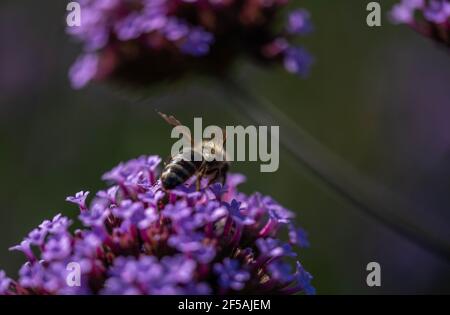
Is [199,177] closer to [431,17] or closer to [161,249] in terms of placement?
[161,249]

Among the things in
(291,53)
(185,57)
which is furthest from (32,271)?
(291,53)

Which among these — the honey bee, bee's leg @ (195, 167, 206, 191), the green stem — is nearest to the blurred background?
the green stem

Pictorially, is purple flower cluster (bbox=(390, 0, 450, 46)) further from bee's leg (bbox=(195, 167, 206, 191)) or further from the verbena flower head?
bee's leg (bbox=(195, 167, 206, 191))

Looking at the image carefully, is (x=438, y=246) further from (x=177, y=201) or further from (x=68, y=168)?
(x=68, y=168)

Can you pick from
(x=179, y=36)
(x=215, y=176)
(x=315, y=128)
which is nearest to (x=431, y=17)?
(x=179, y=36)

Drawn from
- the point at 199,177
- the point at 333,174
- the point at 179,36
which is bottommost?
the point at 199,177
